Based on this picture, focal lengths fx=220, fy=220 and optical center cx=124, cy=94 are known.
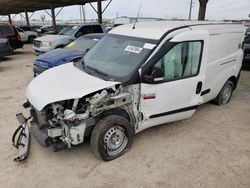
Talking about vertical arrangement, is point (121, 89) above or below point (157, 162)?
above

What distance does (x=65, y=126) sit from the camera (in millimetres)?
2777

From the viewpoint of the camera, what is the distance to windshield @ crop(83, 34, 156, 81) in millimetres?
3143

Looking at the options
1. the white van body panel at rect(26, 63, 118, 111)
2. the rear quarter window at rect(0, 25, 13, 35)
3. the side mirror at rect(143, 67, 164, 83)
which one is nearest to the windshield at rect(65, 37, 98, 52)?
the white van body panel at rect(26, 63, 118, 111)

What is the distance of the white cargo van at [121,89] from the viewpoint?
2.82 meters

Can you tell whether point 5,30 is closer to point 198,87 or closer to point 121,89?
point 121,89

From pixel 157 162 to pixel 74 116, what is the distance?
1331 millimetres

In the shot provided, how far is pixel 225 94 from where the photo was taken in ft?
16.6

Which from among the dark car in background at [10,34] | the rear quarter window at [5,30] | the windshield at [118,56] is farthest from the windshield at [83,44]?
the rear quarter window at [5,30]

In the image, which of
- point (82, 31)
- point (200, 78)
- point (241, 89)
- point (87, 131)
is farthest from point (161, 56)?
point (82, 31)

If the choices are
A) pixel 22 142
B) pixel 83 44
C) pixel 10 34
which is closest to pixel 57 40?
pixel 83 44

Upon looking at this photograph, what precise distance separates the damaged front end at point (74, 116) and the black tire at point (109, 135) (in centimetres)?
11

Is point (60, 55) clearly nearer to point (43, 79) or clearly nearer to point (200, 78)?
point (43, 79)

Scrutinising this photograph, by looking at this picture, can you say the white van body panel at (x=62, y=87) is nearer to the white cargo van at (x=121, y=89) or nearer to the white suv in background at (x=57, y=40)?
the white cargo van at (x=121, y=89)

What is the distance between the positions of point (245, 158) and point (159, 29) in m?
2.29
